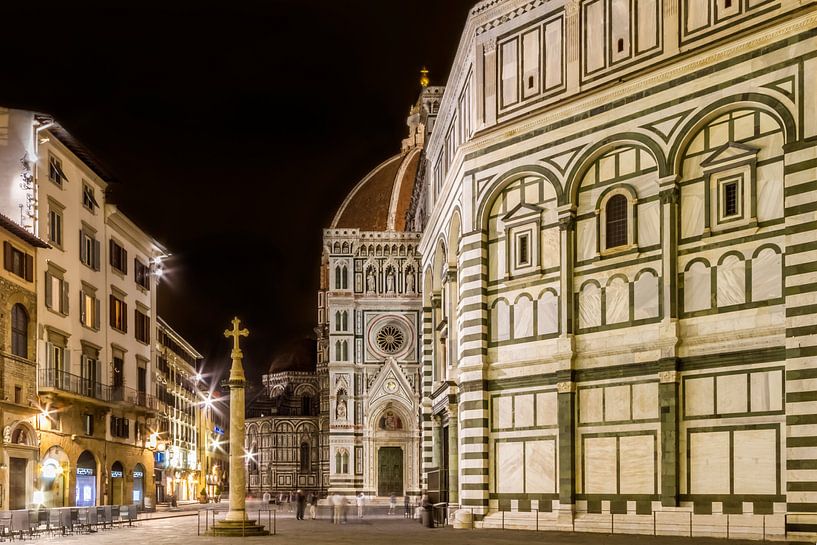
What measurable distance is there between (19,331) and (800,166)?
2684cm

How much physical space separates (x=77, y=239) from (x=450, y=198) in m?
16.9

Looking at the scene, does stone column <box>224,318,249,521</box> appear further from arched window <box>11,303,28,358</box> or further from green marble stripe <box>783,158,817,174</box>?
green marble stripe <box>783,158,817,174</box>

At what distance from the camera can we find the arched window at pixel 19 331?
39.3 metres

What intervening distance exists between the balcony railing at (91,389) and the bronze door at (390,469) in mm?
27100

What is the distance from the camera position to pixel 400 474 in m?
79.2

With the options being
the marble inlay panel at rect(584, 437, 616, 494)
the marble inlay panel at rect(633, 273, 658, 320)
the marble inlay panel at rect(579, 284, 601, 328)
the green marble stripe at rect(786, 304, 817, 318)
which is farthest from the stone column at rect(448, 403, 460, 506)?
the green marble stripe at rect(786, 304, 817, 318)

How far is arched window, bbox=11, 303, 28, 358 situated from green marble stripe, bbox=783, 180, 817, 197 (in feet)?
85.0

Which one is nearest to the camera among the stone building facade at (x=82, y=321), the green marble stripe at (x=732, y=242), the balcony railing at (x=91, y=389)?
the green marble stripe at (x=732, y=242)

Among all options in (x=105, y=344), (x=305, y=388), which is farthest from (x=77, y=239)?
(x=305, y=388)

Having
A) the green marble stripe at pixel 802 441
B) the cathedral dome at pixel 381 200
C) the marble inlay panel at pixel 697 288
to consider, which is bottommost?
the green marble stripe at pixel 802 441

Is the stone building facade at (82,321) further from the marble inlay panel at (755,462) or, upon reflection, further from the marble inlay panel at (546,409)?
the marble inlay panel at (755,462)

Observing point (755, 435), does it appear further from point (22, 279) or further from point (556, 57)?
point (22, 279)

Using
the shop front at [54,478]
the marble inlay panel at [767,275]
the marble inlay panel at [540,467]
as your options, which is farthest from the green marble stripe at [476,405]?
the shop front at [54,478]

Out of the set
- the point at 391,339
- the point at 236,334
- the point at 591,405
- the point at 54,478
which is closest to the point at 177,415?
the point at 391,339
